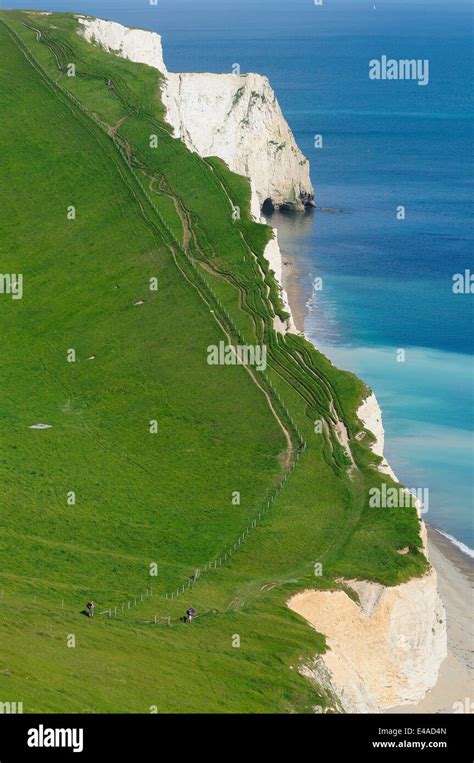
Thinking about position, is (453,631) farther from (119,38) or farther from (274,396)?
(119,38)

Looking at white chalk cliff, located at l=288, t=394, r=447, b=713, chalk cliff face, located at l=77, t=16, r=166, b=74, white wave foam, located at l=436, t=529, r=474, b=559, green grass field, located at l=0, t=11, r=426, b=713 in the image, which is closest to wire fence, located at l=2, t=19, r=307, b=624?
green grass field, located at l=0, t=11, r=426, b=713

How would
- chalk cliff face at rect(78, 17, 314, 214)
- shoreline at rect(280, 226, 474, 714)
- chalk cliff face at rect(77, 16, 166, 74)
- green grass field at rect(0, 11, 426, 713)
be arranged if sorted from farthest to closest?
chalk cliff face at rect(78, 17, 314, 214) < chalk cliff face at rect(77, 16, 166, 74) < shoreline at rect(280, 226, 474, 714) < green grass field at rect(0, 11, 426, 713)

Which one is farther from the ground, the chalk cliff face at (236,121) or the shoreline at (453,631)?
the chalk cliff face at (236,121)

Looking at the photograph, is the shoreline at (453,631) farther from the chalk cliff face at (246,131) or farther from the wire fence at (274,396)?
the chalk cliff face at (246,131)

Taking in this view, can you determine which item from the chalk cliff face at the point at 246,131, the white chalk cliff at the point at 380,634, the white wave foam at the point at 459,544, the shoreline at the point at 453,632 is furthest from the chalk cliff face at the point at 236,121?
the white chalk cliff at the point at 380,634

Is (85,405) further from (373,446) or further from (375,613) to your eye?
(375,613)

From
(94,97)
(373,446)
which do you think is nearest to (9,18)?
(94,97)

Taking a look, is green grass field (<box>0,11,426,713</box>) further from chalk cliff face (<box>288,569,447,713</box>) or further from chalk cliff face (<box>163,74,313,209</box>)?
chalk cliff face (<box>163,74,313,209</box>)
